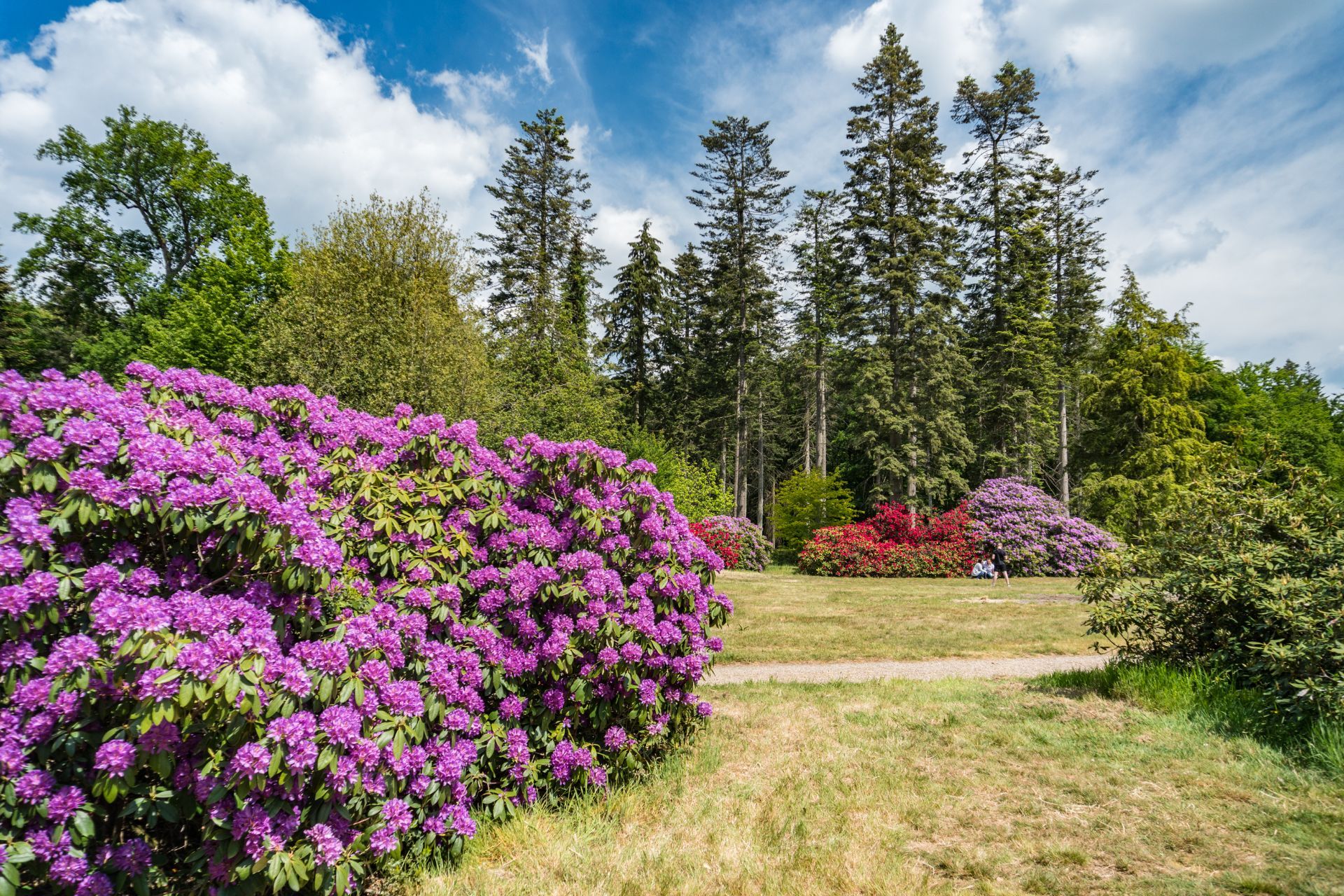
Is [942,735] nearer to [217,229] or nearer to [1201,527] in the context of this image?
[1201,527]

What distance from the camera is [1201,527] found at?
5.73m

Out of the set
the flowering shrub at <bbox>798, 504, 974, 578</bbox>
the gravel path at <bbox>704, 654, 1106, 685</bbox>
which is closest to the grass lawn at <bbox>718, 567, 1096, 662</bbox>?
the gravel path at <bbox>704, 654, 1106, 685</bbox>

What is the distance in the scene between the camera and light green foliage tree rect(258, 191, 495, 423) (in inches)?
574

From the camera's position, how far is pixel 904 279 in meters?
23.5

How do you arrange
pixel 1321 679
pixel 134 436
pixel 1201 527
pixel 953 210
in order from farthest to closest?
pixel 953 210
pixel 1201 527
pixel 1321 679
pixel 134 436

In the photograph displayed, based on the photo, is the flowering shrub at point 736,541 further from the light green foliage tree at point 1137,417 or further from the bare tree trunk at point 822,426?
the light green foliage tree at point 1137,417

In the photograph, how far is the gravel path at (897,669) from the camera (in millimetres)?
7077

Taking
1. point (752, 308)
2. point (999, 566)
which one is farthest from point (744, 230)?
point (999, 566)

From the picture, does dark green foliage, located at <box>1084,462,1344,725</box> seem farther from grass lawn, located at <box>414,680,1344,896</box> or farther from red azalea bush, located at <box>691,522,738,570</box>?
red azalea bush, located at <box>691,522,738,570</box>

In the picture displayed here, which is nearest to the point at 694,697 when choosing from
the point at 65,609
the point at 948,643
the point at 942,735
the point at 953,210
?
the point at 942,735

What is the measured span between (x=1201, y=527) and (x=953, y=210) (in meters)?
22.1

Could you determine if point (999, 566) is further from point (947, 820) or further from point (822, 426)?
point (947, 820)

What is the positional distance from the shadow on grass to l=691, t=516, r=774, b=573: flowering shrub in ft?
38.6

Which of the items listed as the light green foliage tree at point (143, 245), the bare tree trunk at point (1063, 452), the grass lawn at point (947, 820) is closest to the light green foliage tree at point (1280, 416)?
the bare tree trunk at point (1063, 452)
